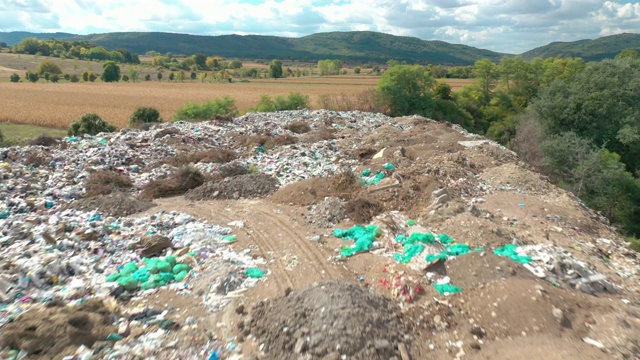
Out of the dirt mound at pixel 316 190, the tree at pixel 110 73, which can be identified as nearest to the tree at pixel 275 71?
the tree at pixel 110 73

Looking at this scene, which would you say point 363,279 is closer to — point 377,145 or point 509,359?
point 509,359

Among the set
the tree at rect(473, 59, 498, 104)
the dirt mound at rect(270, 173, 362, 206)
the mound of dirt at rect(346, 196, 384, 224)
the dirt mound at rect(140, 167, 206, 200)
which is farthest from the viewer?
the tree at rect(473, 59, 498, 104)

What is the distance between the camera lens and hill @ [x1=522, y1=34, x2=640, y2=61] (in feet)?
315

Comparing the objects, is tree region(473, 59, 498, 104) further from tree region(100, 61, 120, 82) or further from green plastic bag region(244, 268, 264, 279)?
tree region(100, 61, 120, 82)

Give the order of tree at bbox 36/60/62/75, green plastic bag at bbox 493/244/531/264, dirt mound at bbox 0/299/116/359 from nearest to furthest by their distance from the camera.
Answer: dirt mound at bbox 0/299/116/359 < green plastic bag at bbox 493/244/531/264 < tree at bbox 36/60/62/75

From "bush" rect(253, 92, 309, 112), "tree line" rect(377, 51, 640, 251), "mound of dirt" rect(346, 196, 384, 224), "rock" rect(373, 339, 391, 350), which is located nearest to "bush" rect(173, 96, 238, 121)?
"bush" rect(253, 92, 309, 112)

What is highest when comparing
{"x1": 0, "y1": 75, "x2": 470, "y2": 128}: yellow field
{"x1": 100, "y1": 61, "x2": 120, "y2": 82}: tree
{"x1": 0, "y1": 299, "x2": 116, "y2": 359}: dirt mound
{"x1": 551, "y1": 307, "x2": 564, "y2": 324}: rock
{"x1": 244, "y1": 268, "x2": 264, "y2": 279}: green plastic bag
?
{"x1": 551, "y1": 307, "x2": 564, "y2": 324}: rock

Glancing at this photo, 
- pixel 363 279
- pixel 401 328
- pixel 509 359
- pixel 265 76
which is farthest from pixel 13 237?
pixel 265 76

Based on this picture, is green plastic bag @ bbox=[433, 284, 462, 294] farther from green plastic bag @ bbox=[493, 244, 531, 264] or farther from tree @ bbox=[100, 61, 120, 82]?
tree @ bbox=[100, 61, 120, 82]

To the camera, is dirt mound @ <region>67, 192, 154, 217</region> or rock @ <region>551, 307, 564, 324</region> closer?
rock @ <region>551, 307, 564, 324</region>

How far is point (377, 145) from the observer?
41.4 ft

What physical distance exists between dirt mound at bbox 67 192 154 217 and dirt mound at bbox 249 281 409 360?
14.4 ft

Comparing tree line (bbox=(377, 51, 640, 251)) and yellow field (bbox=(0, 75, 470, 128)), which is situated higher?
tree line (bbox=(377, 51, 640, 251))

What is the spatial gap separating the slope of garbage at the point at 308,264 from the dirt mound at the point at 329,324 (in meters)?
0.02
